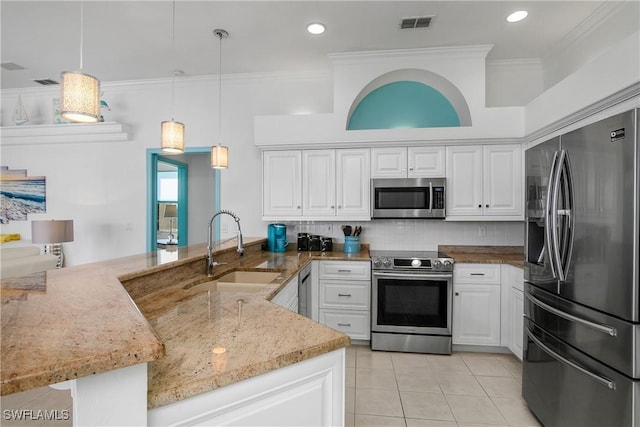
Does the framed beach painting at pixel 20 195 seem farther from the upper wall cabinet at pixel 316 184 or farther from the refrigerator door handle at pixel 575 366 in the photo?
the refrigerator door handle at pixel 575 366

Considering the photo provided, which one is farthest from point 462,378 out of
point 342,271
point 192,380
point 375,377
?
point 192,380

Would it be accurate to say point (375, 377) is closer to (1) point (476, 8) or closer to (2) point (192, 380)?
(2) point (192, 380)

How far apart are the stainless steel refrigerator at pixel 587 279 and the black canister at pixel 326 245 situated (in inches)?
81.0

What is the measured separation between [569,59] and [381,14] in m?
1.99

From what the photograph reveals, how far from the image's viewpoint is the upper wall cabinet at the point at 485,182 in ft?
11.0

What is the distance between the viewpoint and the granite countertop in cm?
314

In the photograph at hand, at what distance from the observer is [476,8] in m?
2.71

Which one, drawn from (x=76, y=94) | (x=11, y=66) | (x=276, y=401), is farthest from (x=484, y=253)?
(x=11, y=66)

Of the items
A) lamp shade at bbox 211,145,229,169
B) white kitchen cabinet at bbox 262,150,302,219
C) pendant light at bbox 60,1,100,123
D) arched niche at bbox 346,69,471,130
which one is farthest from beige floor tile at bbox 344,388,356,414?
arched niche at bbox 346,69,471,130

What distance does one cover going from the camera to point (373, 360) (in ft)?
9.86

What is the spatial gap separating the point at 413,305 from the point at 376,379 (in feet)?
2.70

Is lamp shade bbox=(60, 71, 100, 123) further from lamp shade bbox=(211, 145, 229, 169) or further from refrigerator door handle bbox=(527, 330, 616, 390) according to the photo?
refrigerator door handle bbox=(527, 330, 616, 390)

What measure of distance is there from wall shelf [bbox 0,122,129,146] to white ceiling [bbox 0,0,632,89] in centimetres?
71

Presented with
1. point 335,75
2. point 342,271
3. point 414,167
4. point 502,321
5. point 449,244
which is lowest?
point 502,321
